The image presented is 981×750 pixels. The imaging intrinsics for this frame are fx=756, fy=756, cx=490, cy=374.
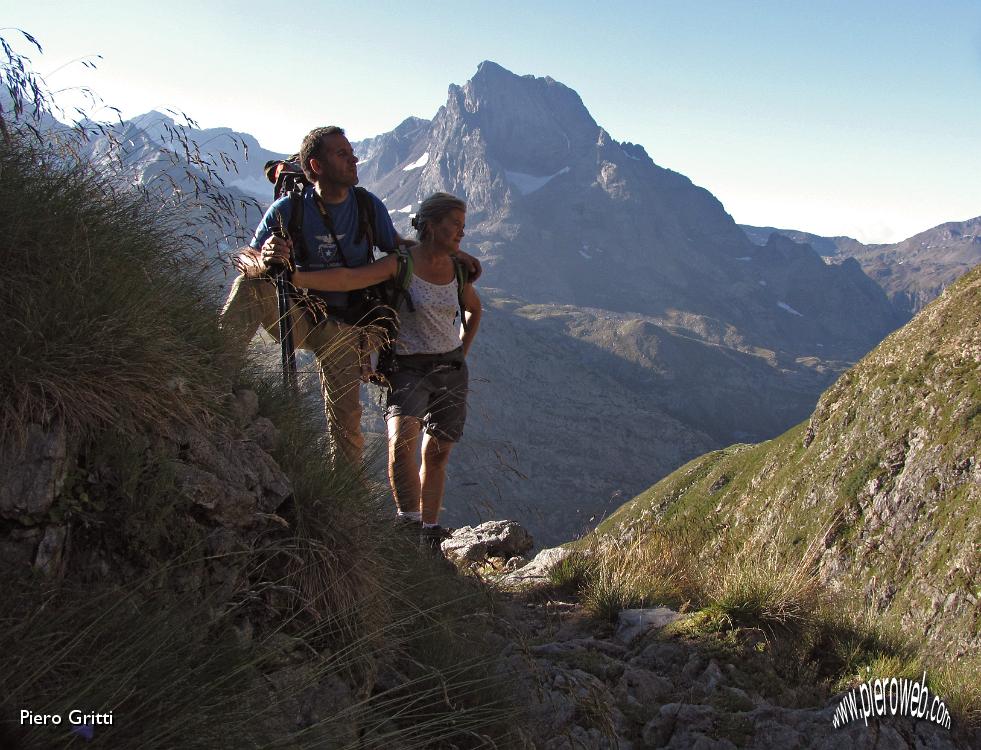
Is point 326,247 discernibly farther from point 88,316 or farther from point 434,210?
point 88,316

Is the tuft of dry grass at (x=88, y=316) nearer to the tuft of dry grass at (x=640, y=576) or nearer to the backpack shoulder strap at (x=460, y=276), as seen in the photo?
the backpack shoulder strap at (x=460, y=276)

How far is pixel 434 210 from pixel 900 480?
18745mm

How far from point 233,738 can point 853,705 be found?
130 inches

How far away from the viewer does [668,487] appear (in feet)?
153

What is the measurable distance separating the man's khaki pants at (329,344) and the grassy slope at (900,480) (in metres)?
5.18

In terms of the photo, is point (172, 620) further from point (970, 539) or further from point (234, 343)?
point (970, 539)

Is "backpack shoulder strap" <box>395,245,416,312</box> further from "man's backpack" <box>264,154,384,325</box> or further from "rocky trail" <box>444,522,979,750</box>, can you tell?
"rocky trail" <box>444,522,979,750</box>

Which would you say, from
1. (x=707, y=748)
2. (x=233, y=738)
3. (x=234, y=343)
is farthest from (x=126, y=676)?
(x=707, y=748)

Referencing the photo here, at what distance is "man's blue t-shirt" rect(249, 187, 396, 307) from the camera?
5000mm

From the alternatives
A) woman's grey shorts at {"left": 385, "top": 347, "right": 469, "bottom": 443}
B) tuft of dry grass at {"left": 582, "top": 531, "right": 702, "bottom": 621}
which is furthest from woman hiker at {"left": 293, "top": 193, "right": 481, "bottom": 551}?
tuft of dry grass at {"left": 582, "top": 531, "right": 702, "bottom": 621}

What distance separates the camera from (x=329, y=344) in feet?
15.9

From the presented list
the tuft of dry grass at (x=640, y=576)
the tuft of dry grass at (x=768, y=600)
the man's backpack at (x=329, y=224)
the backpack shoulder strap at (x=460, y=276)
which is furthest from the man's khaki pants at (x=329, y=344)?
the tuft of dry grass at (x=768, y=600)

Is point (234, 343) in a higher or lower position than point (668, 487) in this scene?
higher

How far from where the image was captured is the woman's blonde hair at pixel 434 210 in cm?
550
